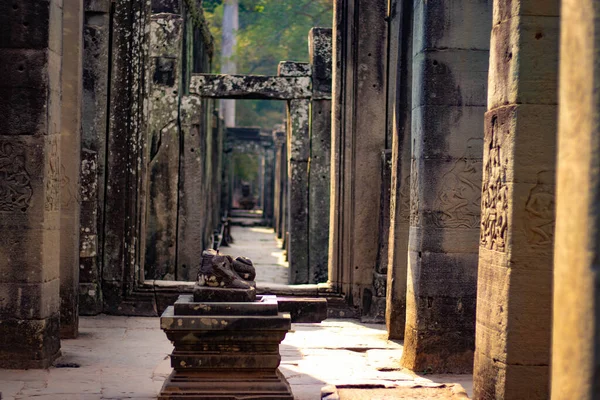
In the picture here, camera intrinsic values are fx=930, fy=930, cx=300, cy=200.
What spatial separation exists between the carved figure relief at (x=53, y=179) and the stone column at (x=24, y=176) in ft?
0.24

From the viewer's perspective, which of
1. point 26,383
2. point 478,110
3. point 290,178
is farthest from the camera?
point 290,178

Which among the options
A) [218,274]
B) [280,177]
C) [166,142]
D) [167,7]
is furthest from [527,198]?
[280,177]

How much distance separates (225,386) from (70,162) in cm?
359

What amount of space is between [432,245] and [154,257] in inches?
233

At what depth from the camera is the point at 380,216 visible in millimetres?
10719

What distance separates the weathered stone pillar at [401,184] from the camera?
908 cm

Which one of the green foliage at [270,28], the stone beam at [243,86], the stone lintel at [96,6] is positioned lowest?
the stone beam at [243,86]

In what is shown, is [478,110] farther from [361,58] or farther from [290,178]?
[290,178]

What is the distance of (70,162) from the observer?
8.93 m

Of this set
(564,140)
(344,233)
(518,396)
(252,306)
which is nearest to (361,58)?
(344,233)

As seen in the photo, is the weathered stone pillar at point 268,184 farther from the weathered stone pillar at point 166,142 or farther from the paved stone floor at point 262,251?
the weathered stone pillar at point 166,142

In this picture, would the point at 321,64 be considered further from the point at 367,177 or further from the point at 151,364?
the point at 151,364

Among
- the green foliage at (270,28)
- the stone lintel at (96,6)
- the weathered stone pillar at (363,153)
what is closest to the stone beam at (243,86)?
the weathered stone pillar at (363,153)

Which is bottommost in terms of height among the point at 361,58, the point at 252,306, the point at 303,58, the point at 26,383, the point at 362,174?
the point at 26,383
